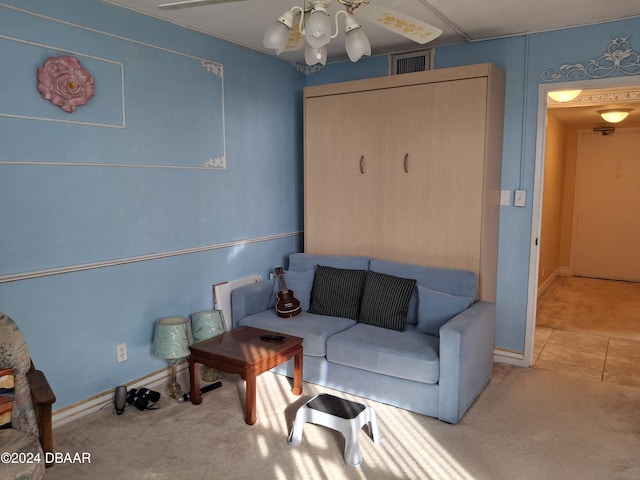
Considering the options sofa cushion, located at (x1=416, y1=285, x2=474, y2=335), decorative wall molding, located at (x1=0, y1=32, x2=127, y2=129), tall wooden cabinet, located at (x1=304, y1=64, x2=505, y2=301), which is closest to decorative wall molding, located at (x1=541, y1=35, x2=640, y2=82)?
tall wooden cabinet, located at (x1=304, y1=64, x2=505, y2=301)

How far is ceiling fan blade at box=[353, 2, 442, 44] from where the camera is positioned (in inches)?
79.4

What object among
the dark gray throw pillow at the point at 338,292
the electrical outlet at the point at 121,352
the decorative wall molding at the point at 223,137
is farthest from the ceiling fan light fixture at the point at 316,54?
the electrical outlet at the point at 121,352

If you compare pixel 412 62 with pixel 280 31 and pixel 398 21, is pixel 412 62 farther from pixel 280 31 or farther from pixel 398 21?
pixel 280 31

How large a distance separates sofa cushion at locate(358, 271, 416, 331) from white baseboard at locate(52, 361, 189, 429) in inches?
52.6

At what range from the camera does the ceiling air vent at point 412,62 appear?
12.8 feet

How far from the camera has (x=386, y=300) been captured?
3385 mm

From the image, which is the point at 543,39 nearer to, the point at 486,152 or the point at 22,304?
→ the point at 486,152

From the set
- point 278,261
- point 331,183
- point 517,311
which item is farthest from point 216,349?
point 517,311

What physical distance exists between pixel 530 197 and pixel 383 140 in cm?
117

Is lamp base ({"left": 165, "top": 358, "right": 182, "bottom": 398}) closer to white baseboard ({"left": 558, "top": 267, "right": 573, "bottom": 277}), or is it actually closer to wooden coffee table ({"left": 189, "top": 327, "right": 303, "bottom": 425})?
wooden coffee table ({"left": 189, "top": 327, "right": 303, "bottom": 425})

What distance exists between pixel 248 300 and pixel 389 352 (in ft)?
3.91

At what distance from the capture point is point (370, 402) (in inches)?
123

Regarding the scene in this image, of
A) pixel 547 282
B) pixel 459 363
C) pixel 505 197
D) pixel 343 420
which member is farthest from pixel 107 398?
pixel 547 282

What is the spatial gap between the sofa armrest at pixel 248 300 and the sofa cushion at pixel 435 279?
0.93 meters
